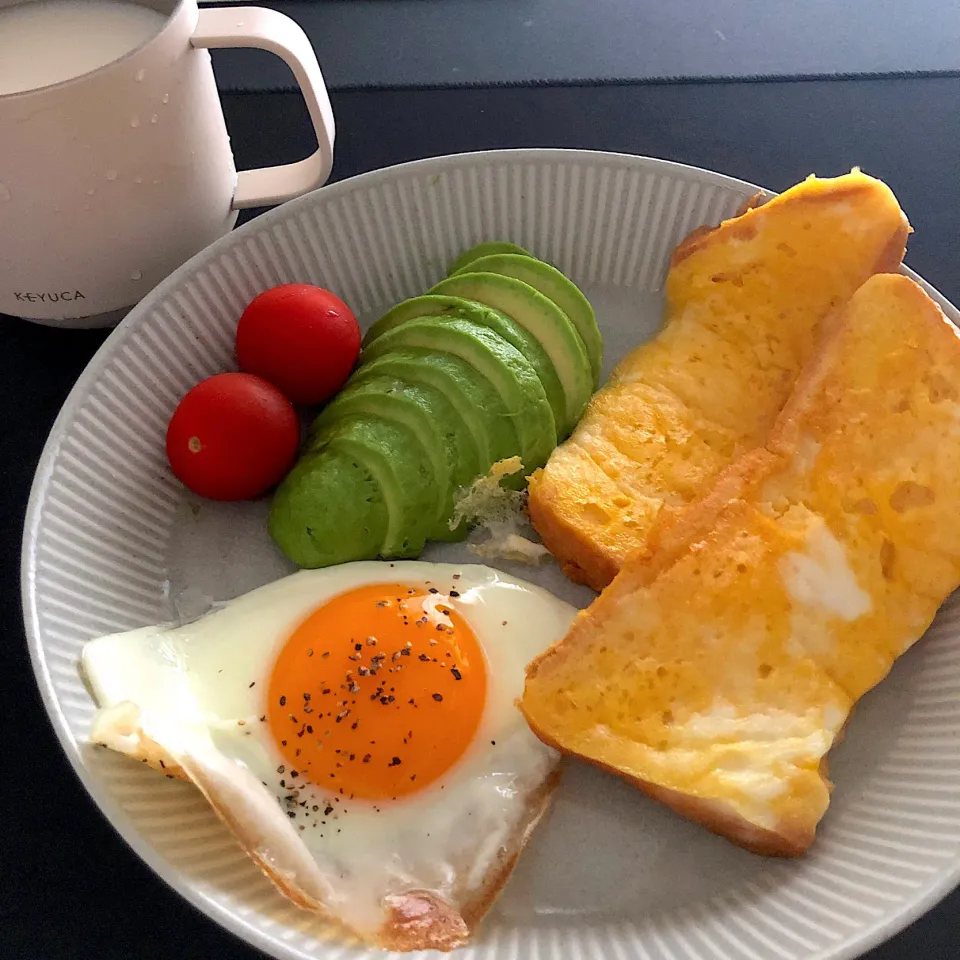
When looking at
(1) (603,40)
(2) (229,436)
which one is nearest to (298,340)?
(2) (229,436)

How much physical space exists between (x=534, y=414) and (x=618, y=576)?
397 millimetres

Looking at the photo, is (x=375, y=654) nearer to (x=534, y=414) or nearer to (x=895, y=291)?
(x=534, y=414)

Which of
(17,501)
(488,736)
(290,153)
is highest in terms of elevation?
(290,153)

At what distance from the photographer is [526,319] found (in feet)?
6.31

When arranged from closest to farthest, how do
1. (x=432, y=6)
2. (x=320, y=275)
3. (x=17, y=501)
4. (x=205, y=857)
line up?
(x=205, y=857) → (x=17, y=501) → (x=320, y=275) → (x=432, y=6)

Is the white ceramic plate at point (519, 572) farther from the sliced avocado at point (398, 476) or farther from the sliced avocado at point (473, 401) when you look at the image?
the sliced avocado at point (473, 401)

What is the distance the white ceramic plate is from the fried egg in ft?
0.18

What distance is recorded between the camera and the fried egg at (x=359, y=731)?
1479 mm

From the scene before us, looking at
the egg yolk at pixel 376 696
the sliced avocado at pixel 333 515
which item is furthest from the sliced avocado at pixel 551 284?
the egg yolk at pixel 376 696

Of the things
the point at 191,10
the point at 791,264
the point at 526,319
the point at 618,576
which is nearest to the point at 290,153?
the point at 191,10

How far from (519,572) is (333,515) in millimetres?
399

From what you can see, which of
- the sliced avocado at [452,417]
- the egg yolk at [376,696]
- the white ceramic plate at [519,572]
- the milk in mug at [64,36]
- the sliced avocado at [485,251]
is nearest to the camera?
the white ceramic plate at [519,572]

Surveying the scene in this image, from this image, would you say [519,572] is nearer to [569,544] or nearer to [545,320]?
[569,544]

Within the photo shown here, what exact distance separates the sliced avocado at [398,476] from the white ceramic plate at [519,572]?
0.10 m
